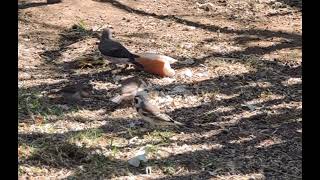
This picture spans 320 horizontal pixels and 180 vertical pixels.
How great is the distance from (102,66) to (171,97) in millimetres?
1384

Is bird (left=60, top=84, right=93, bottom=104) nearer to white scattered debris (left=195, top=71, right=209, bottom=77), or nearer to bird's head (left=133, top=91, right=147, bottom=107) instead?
bird's head (left=133, top=91, right=147, bottom=107)

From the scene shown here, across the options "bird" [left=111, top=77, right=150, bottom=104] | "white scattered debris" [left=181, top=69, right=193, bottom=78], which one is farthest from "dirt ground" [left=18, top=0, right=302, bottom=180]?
"bird" [left=111, top=77, right=150, bottom=104]

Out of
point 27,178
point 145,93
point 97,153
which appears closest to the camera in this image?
point 27,178

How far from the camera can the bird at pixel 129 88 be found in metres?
6.95

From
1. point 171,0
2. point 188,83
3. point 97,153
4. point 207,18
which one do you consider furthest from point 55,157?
point 171,0

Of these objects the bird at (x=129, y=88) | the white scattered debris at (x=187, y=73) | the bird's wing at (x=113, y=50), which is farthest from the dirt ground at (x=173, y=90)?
the bird's wing at (x=113, y=50)

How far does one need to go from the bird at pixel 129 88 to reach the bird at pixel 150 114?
34cm

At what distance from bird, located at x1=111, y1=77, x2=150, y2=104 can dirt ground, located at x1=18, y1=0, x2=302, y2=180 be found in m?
0.12

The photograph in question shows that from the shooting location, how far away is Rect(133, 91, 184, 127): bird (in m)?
6.20

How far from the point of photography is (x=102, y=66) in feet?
27.0

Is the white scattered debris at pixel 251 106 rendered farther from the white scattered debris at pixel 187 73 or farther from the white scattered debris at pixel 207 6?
the white scattered debris at pixel 207 6

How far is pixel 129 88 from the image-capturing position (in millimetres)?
7098

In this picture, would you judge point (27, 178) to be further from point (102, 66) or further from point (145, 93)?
point (102, 66)

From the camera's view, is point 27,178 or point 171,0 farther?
point 171,0
